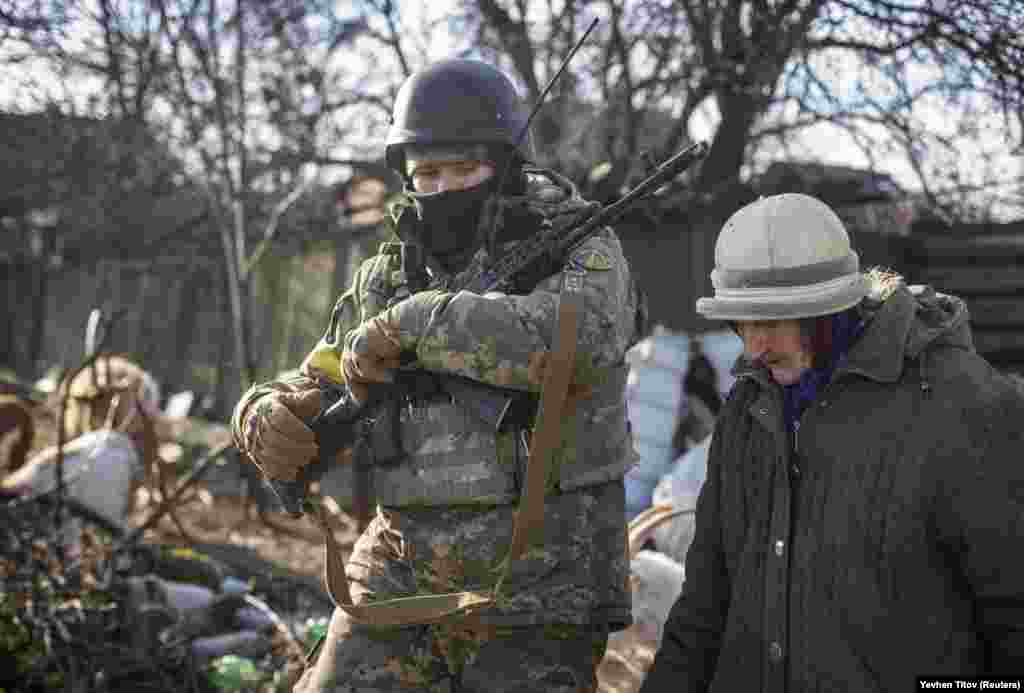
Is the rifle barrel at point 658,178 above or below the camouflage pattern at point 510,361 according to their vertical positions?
above

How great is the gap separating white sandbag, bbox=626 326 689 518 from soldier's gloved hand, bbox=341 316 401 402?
3983mm

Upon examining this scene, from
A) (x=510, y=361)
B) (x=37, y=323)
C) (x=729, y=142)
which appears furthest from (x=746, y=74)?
(x=37, y=323)

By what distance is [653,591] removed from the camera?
12.2 feet

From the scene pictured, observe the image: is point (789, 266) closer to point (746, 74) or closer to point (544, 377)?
point (544, 377)

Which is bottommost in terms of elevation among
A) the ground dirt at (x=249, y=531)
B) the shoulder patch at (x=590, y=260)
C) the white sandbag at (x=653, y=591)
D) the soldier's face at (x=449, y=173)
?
the ground dirt at (x=249, y=531)

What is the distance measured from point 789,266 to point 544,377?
69 cm

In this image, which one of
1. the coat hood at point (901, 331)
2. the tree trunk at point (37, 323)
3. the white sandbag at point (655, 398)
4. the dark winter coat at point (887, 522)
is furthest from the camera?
the tree trunk at point (37, 323)

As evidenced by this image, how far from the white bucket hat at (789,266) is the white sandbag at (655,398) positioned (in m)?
4.50

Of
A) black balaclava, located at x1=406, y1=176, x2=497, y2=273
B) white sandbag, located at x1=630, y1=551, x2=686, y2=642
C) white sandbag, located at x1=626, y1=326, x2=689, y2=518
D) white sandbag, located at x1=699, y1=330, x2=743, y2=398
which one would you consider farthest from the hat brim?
white sandbag, located at x1=699, y1=330, x2=743, y2=398

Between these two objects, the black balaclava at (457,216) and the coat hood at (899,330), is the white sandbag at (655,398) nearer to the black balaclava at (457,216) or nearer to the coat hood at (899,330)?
the black balaclava at (457,216)

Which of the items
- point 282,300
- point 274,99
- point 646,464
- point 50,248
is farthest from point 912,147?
point 50,248

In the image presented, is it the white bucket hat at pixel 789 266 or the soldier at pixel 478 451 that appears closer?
the white bucket hat at pixel 789 266

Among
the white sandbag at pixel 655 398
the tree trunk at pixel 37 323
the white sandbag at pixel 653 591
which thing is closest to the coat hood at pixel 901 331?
the white sandbag at pixel 653 591

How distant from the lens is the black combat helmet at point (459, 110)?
118 inches
